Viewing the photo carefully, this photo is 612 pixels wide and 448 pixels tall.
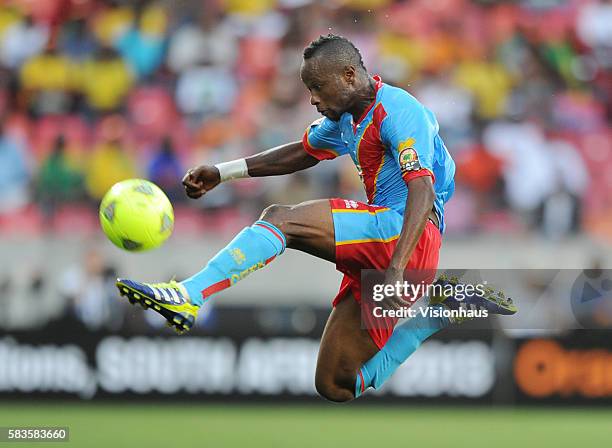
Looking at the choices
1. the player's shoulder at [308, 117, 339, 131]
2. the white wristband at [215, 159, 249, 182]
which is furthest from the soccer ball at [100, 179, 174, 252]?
the player's shoulder at [308, 117, 339, 131]

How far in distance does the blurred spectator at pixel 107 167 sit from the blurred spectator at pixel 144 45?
4.23 feet

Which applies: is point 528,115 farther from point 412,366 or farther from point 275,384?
point 275,384

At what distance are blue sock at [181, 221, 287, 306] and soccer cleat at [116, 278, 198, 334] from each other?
15 cm

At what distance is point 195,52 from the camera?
47.0 feet

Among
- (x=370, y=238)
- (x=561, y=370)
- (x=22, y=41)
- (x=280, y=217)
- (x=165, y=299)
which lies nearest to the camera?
(x=165, y=299)

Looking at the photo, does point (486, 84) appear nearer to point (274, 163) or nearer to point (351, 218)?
point (274, 163)

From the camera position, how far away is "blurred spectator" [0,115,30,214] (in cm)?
1328

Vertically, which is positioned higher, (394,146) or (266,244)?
(394,146)

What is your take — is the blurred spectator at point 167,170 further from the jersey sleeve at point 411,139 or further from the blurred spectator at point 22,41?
the jersey sleeve at point 411,139

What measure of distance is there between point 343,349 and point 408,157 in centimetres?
157

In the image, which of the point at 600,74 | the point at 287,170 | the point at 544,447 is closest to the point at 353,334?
the point at 287,170

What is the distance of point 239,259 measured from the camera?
19.4 ft

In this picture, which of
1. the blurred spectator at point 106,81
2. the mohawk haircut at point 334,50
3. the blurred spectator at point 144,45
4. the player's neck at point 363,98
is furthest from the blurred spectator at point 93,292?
the mohawk haircut at point 334,50

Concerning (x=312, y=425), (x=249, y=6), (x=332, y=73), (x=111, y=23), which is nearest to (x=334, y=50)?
(x=332, y=73)
